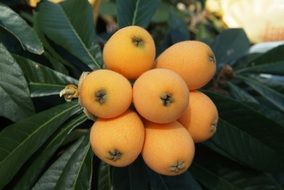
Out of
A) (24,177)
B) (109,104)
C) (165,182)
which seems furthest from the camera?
(165,182)

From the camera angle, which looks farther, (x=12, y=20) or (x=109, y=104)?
(x=12, y=20)

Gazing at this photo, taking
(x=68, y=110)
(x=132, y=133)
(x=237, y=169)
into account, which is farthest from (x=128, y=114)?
(x=237, y=169)

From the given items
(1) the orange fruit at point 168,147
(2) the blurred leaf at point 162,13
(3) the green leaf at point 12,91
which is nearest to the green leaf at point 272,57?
(1) the orange fruit at point 168,147

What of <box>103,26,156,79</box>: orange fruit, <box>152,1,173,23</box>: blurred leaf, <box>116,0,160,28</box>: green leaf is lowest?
<box>152,1,173,23</box>: blurred leaf

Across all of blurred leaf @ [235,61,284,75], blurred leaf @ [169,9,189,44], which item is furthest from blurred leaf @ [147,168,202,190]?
blurred leaf @ [169,9,189,44]

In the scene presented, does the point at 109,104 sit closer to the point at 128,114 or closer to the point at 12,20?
the point at 128,114

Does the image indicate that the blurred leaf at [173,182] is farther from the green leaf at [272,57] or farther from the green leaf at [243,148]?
the green leaf at [272,57]

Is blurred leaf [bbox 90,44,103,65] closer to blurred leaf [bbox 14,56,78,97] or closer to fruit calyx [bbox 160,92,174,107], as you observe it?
blurred leaf [bbox 14,56,78,97]
